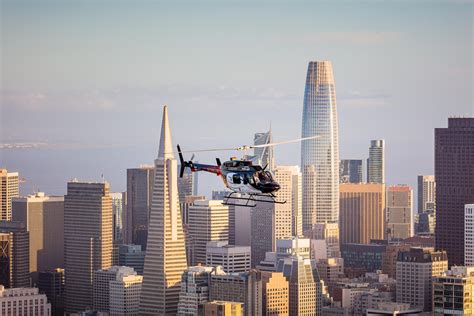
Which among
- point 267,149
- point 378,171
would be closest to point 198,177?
point 267,149

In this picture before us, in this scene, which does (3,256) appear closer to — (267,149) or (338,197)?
(267,149)

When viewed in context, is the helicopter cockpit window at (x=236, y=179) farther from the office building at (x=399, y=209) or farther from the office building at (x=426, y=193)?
the office building at (x=399, y=209)

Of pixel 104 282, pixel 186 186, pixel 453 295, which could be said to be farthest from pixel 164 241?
pixel 453 295

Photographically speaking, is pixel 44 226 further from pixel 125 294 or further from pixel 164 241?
pixel 125 294

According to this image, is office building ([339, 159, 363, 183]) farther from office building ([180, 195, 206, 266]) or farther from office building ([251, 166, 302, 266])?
office building ([180, 195, 206, 266])

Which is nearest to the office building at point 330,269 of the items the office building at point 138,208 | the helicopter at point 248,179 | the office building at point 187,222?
the office building at point 187,222

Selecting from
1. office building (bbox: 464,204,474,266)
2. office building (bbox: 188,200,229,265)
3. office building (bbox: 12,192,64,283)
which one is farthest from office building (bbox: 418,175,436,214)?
office building (bbox: 12,192,64,283)
